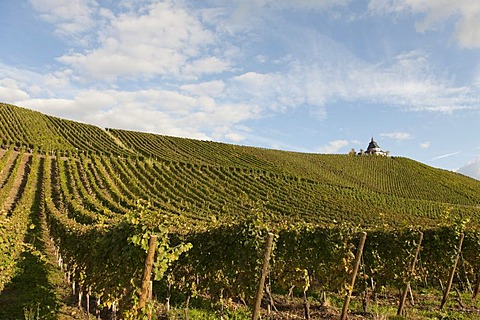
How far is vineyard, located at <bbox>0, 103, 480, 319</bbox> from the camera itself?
7113 millimetres

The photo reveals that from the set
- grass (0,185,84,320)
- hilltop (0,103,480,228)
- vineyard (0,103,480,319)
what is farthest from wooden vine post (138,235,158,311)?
hilltop (0,103,480,228)

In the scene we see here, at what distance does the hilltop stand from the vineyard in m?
0.32

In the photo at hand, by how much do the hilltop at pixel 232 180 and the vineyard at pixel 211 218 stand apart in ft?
1.06

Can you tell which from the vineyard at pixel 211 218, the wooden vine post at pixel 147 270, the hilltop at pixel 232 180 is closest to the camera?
the wooden vine post at pixel 147 270

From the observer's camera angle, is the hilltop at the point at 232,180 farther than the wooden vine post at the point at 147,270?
Yes

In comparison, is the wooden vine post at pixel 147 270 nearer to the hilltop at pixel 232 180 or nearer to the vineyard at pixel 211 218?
the vineyard at pixel 211 218

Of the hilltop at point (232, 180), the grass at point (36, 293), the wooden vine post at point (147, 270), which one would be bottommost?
the grass at point (36, 293)

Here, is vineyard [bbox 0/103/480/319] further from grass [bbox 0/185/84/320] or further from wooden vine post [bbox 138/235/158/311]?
grass [bbox 0/185/84/320]

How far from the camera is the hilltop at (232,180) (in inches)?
1398

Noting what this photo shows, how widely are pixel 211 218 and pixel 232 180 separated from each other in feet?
108

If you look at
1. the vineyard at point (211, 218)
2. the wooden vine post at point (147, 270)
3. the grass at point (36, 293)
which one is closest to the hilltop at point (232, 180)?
the vineyard at point (211, 218)

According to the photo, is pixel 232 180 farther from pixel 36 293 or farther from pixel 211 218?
pixel 36 293

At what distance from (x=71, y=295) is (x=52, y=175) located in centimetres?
3232

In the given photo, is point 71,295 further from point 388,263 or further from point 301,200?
point 301,200
